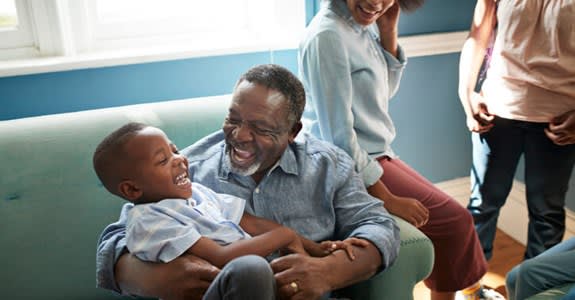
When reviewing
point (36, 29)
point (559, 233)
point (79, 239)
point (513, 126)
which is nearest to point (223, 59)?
point (36, 29)

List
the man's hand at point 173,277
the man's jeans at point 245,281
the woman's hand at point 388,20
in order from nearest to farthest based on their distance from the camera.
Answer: the man's jeans at point 245,281 < the man's hand at point 173,277 < the woman's hand at point 388,20

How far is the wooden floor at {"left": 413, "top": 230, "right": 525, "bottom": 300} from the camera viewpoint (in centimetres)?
223

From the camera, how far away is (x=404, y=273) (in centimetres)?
140

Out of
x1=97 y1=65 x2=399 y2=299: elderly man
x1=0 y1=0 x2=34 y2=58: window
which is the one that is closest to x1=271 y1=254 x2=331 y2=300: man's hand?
x1=97 y1=65 x2=399 y2=299: elderly man

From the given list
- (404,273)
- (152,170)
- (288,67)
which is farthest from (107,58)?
(404,273)

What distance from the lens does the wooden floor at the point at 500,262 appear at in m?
2.23

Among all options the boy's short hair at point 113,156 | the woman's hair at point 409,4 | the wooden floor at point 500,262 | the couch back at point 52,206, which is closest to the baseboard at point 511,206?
the wooden floor at point 500,262

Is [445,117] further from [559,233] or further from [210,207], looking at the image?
[210,207]

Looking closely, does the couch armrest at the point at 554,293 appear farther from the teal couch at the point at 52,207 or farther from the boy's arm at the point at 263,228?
the boy's arm at the point at 263,228

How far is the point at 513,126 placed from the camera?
1.93 metres

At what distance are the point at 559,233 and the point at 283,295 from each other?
50.1 inches

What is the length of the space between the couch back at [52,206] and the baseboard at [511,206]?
5.28 ft

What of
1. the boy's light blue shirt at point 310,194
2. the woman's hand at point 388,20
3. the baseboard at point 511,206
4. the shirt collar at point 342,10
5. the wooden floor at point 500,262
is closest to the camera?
the boy's light blue shirt at point 310,194

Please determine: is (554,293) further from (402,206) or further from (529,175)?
(529,175)
